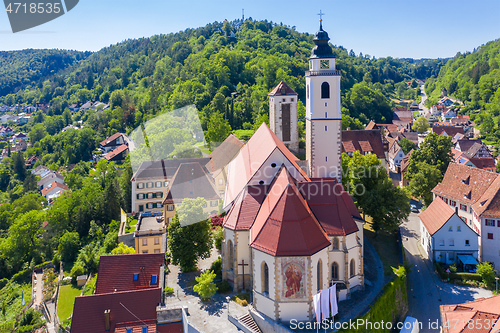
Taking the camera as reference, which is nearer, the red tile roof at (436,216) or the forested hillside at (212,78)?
the red tile roof at (436,216)

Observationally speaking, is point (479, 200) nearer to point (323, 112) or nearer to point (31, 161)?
point (323, 112)

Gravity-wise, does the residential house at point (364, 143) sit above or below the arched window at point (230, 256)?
above

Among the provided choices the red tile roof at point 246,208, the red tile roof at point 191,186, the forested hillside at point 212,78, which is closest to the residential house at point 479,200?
the red tile roof at point 246,208

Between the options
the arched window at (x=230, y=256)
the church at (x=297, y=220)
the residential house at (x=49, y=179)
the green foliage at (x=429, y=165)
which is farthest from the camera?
the residential house at (x=49, y=179)

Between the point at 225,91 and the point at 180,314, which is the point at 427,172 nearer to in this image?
the point at 180,314

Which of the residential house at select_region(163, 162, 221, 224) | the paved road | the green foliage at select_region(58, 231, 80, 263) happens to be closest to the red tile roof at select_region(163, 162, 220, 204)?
the residential house at select_region(163, 162, 221, 224)

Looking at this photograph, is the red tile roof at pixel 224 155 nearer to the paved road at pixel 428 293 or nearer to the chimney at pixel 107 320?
the paved road at pixel 428 293
